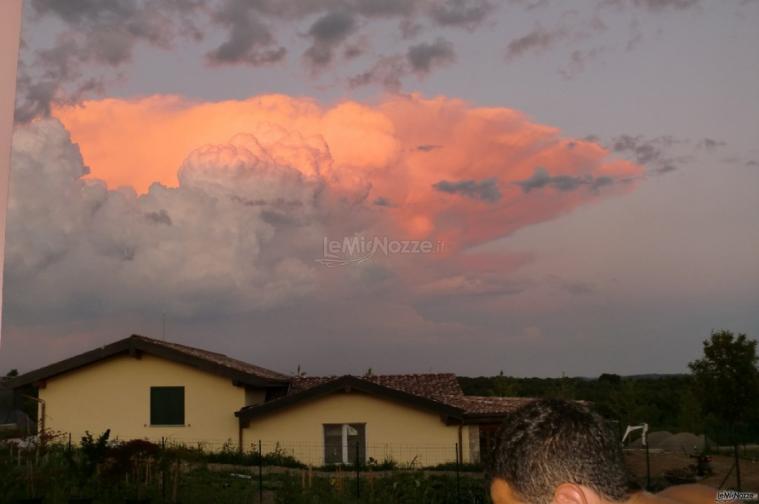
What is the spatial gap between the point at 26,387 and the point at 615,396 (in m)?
12.5

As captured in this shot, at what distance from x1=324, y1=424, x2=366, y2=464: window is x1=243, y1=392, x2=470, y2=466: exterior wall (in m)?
0.09

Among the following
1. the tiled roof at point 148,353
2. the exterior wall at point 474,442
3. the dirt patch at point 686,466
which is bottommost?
the dirt patch at point 686,466

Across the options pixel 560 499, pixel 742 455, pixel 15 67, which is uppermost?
pixel 15 67

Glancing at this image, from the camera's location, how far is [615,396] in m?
20.4

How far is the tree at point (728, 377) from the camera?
1419 cm

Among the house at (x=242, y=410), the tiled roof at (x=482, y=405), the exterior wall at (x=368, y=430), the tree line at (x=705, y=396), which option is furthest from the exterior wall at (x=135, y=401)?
the tree line at (x=705, y=396)

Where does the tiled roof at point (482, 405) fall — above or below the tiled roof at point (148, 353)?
below

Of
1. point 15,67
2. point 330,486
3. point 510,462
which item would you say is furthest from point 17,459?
point 510,462

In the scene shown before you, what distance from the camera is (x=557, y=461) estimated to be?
1.01m

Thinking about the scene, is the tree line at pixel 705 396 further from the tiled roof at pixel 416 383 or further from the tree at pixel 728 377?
the tiled roof at pixel 416 383

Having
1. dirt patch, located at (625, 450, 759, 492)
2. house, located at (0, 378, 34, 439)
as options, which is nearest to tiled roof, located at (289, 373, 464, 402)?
dirt patch, located at (625, 450, 759, 492)

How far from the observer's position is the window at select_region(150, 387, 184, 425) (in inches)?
604

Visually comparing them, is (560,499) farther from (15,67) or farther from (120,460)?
(120,460)

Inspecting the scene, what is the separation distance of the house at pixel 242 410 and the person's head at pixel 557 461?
13.1 meters
